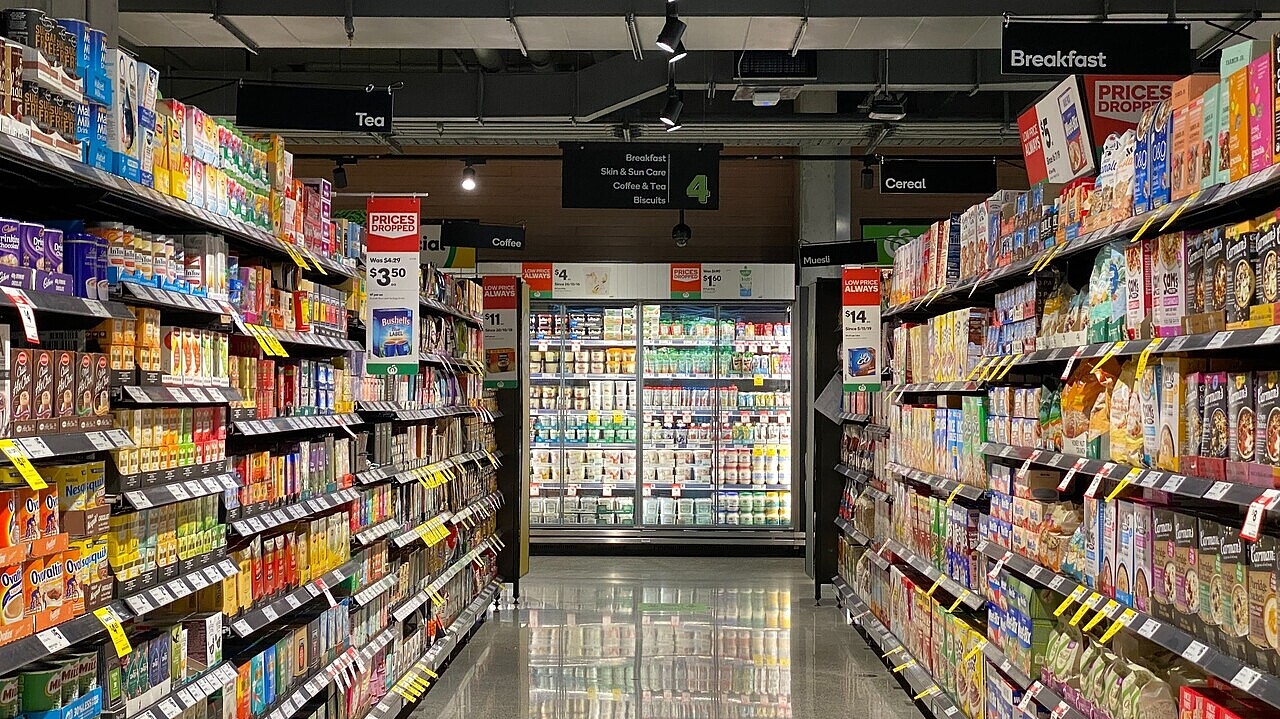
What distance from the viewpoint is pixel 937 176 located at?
10.9 metres

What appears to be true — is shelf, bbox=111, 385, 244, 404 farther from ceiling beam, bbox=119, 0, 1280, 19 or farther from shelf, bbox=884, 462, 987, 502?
ceiling beam, bbox=119, 0, 1280, 19

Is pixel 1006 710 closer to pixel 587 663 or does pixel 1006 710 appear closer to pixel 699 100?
pixel 587 663

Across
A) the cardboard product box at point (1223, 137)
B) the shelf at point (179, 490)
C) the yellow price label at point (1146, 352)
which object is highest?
the cardboard product box at point (1223, 137)

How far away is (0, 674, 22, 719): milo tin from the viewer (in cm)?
295

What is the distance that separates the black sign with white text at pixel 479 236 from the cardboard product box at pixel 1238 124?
976 cm

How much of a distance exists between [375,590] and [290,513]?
1.39 meters

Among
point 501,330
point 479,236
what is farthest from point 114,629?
point 479,236

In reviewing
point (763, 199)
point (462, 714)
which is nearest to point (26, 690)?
point (462, 714)

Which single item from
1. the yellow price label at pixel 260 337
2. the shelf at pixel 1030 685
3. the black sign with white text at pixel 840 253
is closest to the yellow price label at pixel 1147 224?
the shelf at pixel 1030 685

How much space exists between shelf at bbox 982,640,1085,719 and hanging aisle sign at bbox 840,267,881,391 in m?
3.57

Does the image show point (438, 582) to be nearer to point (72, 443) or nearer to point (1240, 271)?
point (72, 443)

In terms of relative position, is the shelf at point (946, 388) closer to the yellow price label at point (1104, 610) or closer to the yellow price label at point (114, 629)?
the yellow price label at point (1104, 610)

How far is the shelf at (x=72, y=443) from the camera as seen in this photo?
2848 millimetres

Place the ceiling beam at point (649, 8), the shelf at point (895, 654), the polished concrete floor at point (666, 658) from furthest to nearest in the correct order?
the ceiling beam at point (649, 8)
the polished concrete floor at point (666, 658)
the shelf at point (895, 654)
